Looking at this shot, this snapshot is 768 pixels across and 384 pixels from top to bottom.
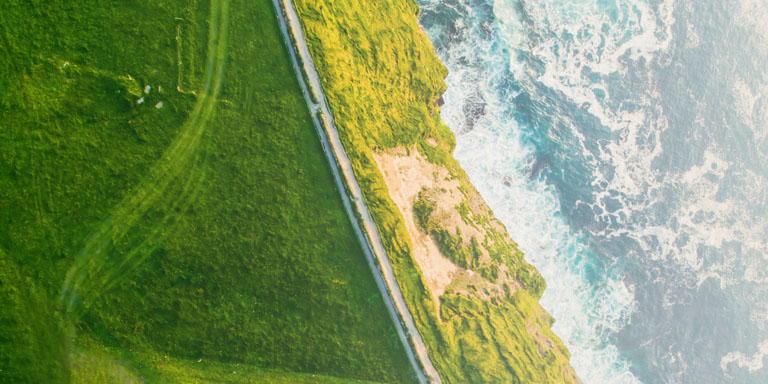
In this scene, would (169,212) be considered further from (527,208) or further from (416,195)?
(527,208)

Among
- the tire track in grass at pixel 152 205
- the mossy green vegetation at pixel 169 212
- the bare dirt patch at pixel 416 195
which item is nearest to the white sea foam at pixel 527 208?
the bare dirt patch at pixel 416 195

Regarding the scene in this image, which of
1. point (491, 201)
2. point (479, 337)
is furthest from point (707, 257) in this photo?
point (479, 337)

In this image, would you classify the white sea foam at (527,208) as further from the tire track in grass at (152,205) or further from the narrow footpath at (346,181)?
the tire track in grass at (152,205)

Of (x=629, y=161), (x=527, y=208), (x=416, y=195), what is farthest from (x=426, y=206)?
(x=629, y=161)

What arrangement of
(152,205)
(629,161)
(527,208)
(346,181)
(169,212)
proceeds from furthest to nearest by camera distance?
(629,161), (527,208), (346,181), (169,212), (152,205)

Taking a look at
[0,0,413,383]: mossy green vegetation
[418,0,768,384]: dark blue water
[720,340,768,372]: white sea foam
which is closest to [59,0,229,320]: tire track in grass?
[0,0,413,383]: mossy green vegetation

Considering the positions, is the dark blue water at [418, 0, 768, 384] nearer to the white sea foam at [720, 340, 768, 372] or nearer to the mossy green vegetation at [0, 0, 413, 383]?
the white sea foam at [720, 340, 768, 372]
